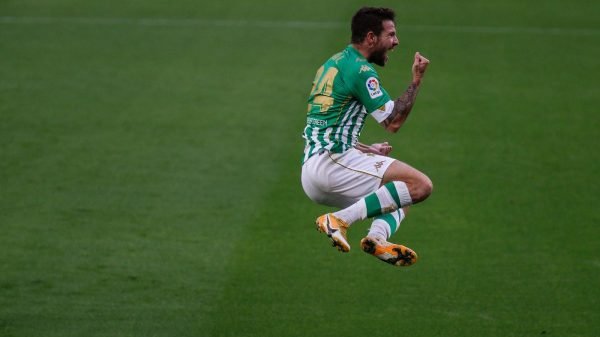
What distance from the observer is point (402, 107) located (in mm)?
11109

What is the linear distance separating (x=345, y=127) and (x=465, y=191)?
8180 millimetres

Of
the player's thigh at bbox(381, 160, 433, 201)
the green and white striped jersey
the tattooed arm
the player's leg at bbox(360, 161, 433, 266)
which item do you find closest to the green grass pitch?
the player's leg at bbox(360, 161, 433, 266)

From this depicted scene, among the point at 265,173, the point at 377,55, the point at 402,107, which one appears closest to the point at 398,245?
the point at 402,107

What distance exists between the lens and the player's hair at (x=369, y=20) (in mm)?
11294

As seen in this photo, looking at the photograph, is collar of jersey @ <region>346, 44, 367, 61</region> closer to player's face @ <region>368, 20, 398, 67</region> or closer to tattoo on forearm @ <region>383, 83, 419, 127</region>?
player's face @ <region>368, 20, 398, 67</region>

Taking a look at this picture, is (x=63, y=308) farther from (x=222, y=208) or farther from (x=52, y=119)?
(x=52, y=119)

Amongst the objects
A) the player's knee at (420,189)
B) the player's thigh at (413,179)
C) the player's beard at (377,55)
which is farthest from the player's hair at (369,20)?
the player's knee at (420,189)

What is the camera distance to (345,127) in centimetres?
1153

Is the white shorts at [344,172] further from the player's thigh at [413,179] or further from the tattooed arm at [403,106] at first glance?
the tattooed arm at [403,106]

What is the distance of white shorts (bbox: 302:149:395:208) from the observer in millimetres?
11508

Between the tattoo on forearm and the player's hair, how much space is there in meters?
0.67

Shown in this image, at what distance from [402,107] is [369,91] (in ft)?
1.12

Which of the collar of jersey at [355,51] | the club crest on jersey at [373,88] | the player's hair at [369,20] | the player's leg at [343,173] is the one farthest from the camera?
the player's leg at [343,173]

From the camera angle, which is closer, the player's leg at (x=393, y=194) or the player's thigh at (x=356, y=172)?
the player's leg at (x=393, y=194)
